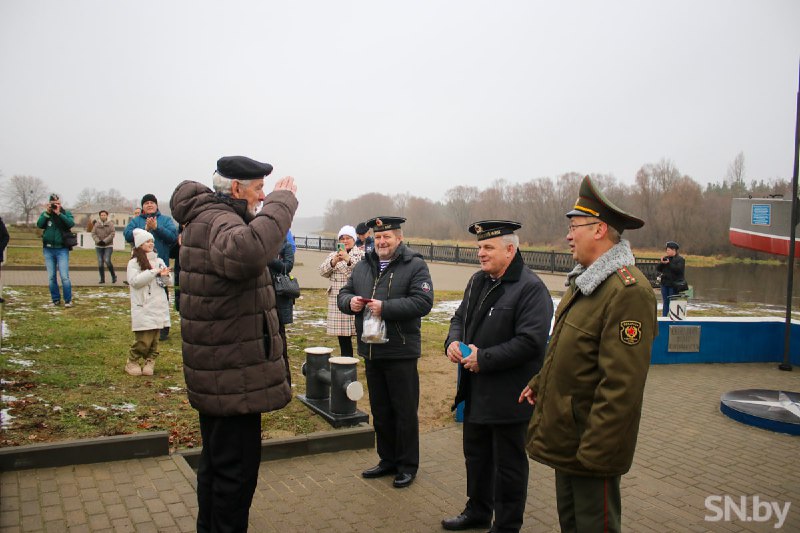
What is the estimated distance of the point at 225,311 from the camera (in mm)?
2803

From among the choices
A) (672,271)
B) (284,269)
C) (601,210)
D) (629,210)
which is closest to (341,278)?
(284,269)

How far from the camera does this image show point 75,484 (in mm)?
4168

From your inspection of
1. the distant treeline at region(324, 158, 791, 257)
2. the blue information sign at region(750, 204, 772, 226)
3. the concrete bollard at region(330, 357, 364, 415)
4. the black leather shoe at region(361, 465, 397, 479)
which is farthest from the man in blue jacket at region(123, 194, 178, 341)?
→ the distant treeline at region(324, 158, 791, 257)

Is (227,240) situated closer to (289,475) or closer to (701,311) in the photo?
(289,475)

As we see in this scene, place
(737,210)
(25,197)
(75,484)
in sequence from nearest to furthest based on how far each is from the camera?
(75,484), (737,210), (25,197)

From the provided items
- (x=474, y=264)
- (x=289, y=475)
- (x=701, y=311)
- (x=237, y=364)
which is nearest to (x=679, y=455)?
(x=289, y=475)

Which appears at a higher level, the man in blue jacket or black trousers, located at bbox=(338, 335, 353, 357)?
the man in blue jacket

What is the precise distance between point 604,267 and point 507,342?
1.11 m

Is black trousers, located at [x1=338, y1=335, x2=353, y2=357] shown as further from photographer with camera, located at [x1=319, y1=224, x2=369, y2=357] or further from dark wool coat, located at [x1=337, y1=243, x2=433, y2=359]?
dark wool coat, located at [x1=337, y1=243, x2=433, y2=359]

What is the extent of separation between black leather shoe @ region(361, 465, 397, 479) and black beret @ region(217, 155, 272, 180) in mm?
2790

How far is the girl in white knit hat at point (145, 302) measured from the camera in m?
6.92

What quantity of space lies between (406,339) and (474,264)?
94.4 feet

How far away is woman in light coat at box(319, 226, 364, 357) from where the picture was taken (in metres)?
7.41

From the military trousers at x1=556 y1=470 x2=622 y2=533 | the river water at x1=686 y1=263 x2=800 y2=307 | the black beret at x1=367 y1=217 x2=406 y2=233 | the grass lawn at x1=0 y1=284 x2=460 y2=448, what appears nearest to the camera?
the military trousers at x1=556 y1=470 x2=622 y2=533
